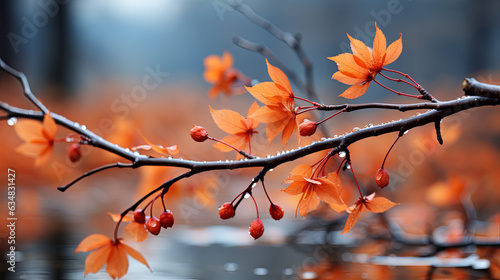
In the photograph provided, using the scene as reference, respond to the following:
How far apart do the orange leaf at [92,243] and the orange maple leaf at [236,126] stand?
0.35 ft

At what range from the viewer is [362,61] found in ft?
0.90

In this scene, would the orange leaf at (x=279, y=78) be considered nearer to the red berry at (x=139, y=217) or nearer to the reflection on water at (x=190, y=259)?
the red berry at (x=139, y=217)

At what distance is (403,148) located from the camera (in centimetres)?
188

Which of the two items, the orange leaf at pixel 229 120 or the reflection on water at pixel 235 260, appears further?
the reflection on water at pixel 235 260

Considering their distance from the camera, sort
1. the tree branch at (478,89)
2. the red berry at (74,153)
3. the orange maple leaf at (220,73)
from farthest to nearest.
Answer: the orange maple leaf at (220,73) < the red berry at (74,153) < the tree branch at (478,89)

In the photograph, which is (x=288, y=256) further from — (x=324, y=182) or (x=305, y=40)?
(x=305, y=40)

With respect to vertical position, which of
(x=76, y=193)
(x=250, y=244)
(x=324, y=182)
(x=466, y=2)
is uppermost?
(x=466, y=2)

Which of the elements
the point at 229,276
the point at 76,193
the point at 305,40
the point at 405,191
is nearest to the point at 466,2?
the point at 305,40

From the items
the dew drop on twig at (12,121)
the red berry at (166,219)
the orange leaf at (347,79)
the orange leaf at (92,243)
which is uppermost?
the orange leaf at (347,79)

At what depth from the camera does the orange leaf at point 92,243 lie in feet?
1.03


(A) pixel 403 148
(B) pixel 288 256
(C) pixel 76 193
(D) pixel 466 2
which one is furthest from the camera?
(D) pixel 466 2

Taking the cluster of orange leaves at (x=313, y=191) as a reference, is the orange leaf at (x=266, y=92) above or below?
above

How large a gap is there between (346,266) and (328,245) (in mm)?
157

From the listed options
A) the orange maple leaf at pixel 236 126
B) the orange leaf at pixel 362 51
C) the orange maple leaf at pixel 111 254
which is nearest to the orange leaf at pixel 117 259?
the orange maple leaf at pixel 111 254
